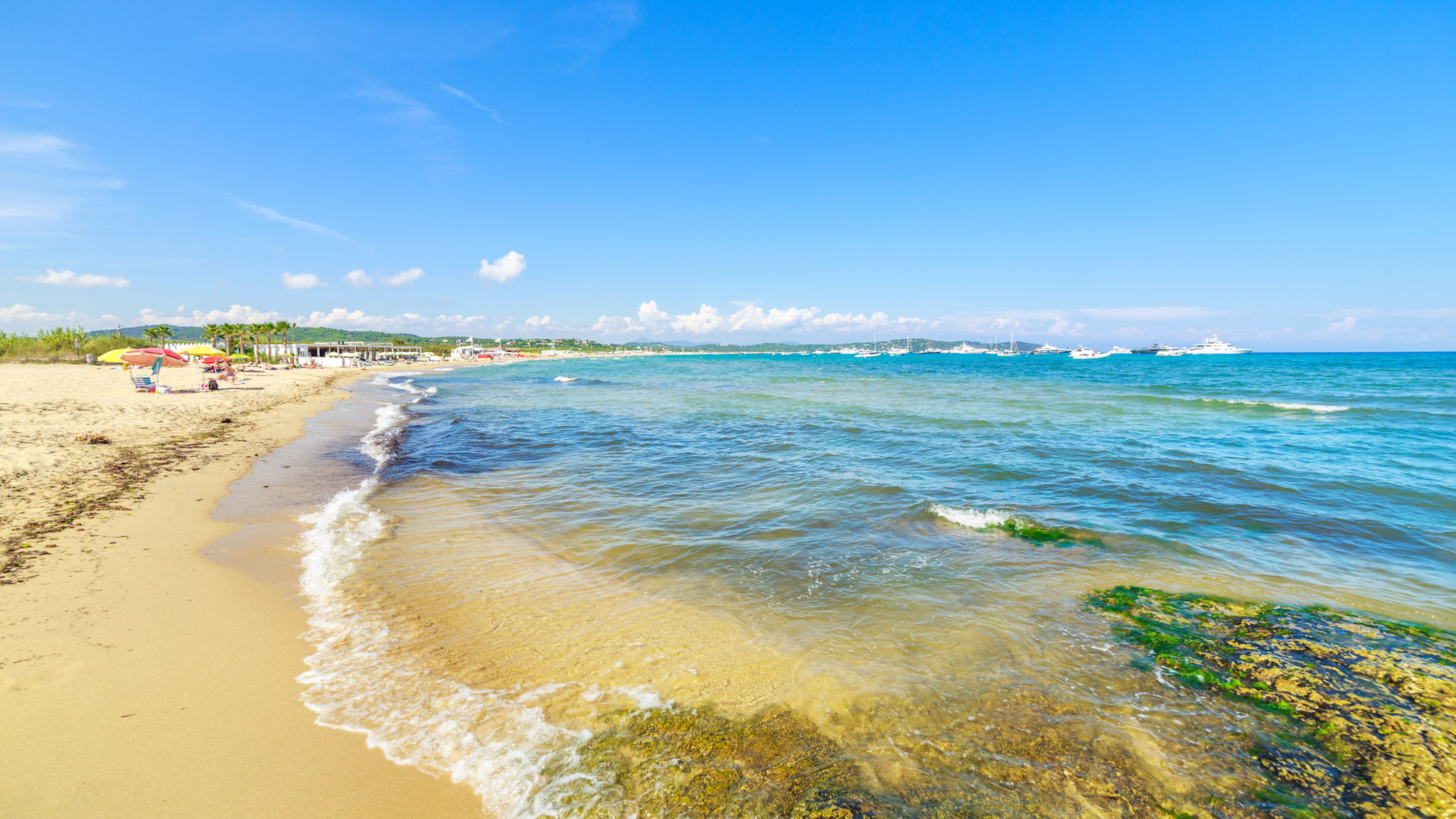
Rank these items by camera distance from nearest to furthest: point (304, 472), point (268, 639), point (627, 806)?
point (627, 806) < point (268, 639) < point (304, 472)

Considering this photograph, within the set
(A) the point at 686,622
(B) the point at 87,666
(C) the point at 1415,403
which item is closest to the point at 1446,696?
(A) the point at 686,622

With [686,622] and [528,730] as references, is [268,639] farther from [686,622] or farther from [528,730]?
[686,622]

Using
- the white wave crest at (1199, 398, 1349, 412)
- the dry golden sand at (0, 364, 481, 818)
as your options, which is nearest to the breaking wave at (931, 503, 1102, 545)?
the dry golden sand at (0, 364, 481, 818)

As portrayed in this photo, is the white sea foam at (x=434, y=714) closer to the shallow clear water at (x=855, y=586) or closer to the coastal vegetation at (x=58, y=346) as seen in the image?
the shallow clear water at (x=855, y=586)

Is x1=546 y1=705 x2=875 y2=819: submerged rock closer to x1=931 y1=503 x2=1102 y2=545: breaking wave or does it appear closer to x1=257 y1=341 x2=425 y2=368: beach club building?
x1=931 y1=503 x2=1102 y2=545: breaking wave

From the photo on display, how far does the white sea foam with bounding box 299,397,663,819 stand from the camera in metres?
3.92

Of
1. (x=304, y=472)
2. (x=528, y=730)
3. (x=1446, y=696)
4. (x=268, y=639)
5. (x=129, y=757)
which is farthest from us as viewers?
(x=304, y=472)

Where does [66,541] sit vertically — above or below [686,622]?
above

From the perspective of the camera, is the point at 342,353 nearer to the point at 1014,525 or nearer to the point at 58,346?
the point at 58,346

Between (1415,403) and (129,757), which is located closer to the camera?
(129,757)

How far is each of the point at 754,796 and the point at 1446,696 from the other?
6.62m

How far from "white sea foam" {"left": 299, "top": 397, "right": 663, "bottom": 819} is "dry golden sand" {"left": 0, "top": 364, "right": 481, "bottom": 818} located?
6.1 inches

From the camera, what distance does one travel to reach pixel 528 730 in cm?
444

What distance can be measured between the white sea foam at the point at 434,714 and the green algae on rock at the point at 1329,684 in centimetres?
530
